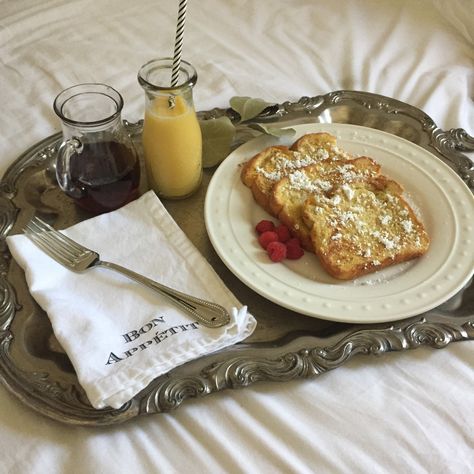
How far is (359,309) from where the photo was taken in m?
0.71

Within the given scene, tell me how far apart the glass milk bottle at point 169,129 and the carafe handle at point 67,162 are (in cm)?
10

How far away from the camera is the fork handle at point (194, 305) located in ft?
2.27

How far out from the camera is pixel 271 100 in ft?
3.75

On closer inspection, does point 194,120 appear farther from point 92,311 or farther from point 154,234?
point 92,311

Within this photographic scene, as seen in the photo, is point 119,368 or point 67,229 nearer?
point 119,368

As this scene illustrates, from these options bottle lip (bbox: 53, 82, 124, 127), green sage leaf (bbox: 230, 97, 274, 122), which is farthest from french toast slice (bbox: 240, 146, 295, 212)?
bottle lip (bbox: 53, 82, 124, 127)

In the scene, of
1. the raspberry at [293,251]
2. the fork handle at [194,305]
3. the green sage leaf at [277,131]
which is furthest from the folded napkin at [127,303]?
the green sage leaf at [277,131]

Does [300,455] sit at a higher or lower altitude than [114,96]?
lower

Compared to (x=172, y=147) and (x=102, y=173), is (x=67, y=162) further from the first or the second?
(x=172, y=147)

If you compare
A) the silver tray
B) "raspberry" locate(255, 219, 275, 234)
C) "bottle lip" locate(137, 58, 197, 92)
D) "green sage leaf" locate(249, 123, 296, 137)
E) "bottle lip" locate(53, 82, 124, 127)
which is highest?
"bottle lip" locate(137, 58, 197, 92)

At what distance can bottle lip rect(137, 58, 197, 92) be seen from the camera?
0.77m

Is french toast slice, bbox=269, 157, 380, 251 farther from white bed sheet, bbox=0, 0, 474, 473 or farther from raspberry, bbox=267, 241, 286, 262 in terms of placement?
white bed sheet, bbox=0, 0, 474, 473

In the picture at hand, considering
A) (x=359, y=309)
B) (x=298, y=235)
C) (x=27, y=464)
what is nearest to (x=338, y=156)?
(x=298, y=235)

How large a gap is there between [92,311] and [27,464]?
0.18 metres
